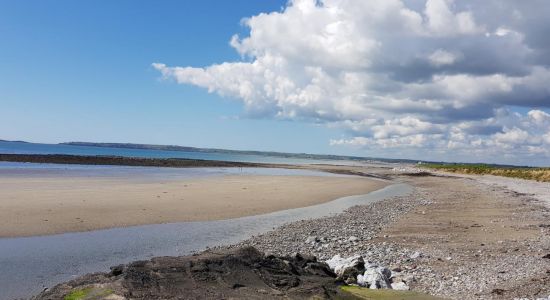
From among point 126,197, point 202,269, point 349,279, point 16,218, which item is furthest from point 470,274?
point 126,197

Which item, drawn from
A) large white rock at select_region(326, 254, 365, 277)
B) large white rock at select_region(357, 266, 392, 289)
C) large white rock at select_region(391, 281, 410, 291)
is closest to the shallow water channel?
large white rock at select_region(326, 254, 365, 277)

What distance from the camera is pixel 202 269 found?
7.16 m

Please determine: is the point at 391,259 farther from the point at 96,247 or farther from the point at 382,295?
the point at 96,247

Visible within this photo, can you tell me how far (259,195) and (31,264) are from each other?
21.3 metres

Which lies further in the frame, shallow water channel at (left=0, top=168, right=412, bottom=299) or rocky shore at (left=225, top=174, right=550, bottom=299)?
shallow water channel at (left=0, top=168, right=412, bottom=299)

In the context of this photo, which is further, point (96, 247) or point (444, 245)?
point (444, 245)

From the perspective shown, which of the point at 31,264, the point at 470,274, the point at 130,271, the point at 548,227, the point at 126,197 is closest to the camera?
the point at 130,271

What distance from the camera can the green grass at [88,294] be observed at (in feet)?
19.8

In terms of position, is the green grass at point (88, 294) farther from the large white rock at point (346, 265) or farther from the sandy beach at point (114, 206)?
the sandy beach at point (114, 206)

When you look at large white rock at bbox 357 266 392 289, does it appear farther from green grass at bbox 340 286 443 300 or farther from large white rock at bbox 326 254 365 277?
green grass at bbox 340 286 443 300

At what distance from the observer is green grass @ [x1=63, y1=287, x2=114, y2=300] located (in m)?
6.04

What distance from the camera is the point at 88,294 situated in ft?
20.2

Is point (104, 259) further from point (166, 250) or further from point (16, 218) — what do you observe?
point (16, 218)

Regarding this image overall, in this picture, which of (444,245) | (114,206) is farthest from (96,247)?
(444,245)
